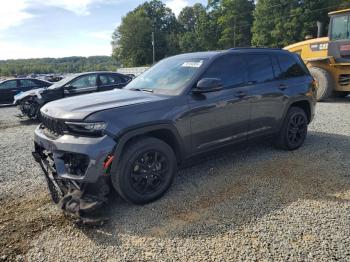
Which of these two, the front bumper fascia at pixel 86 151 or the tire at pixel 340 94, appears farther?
the tire at pixel 340 94

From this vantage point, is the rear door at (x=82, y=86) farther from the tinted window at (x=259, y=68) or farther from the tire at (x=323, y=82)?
the tire at (x=323, y=82)

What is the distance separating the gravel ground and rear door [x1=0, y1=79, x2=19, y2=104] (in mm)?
10961

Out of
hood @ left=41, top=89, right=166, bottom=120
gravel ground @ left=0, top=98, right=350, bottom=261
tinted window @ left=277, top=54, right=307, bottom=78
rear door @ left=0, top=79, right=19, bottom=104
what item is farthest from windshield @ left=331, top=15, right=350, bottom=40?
rear door @ left=0, top=79, right=19, bottom=104

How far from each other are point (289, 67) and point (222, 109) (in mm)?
1979

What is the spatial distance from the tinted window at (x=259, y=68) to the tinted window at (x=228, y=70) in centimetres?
16

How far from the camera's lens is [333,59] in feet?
33.3

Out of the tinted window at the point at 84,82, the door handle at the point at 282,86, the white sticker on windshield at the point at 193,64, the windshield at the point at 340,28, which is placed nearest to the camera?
the white sticker on windshield at the point at 193,64

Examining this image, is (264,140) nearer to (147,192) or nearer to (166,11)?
(147,192)

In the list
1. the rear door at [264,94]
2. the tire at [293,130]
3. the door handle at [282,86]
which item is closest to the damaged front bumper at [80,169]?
the rear door at [264,94]

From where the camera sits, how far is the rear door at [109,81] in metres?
10.5

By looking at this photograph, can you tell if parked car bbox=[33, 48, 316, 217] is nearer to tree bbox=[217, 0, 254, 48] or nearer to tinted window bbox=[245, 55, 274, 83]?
tinted window bbox=[245, 55, 274, 83]

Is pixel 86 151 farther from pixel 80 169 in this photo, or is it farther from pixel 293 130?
pixel 293 130

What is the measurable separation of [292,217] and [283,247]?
0.59 m

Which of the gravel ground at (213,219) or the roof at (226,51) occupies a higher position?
the roof at (226,51)
